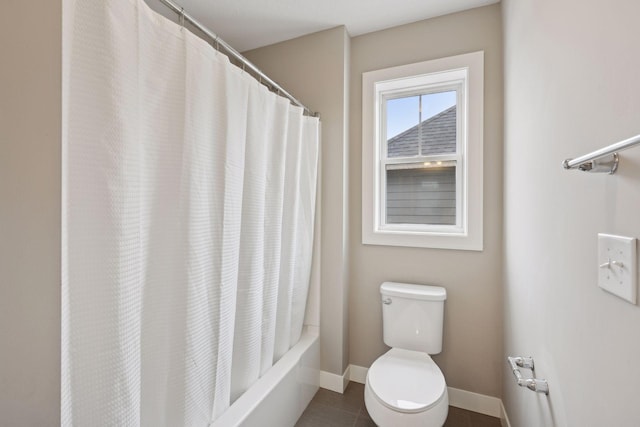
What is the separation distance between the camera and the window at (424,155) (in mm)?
1715

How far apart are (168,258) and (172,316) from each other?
202 mm

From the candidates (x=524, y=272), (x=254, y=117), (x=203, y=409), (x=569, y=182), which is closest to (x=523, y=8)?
(x=569, y=182)

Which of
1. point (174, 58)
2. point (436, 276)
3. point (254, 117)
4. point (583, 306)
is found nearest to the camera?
point (583, 306)

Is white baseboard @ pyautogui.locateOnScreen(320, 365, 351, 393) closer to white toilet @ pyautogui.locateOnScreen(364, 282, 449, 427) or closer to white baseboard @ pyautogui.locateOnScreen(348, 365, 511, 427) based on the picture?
white toilet @ pyautogui.locateOnScreen(364, 282, 449, 427)

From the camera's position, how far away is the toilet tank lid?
166 centimetres

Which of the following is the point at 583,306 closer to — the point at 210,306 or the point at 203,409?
the point at 210,306

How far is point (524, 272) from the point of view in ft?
3.98

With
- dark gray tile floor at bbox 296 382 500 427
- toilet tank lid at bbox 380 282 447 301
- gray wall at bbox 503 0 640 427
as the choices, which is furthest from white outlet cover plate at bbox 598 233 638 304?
dark gray tile floor at bbox 296 382 500 427

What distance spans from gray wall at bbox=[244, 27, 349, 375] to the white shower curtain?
1.59 feet

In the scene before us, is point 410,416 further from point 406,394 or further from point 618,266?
point 618,266

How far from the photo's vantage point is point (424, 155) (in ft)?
6.46

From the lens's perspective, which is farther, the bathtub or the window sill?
the window sill
